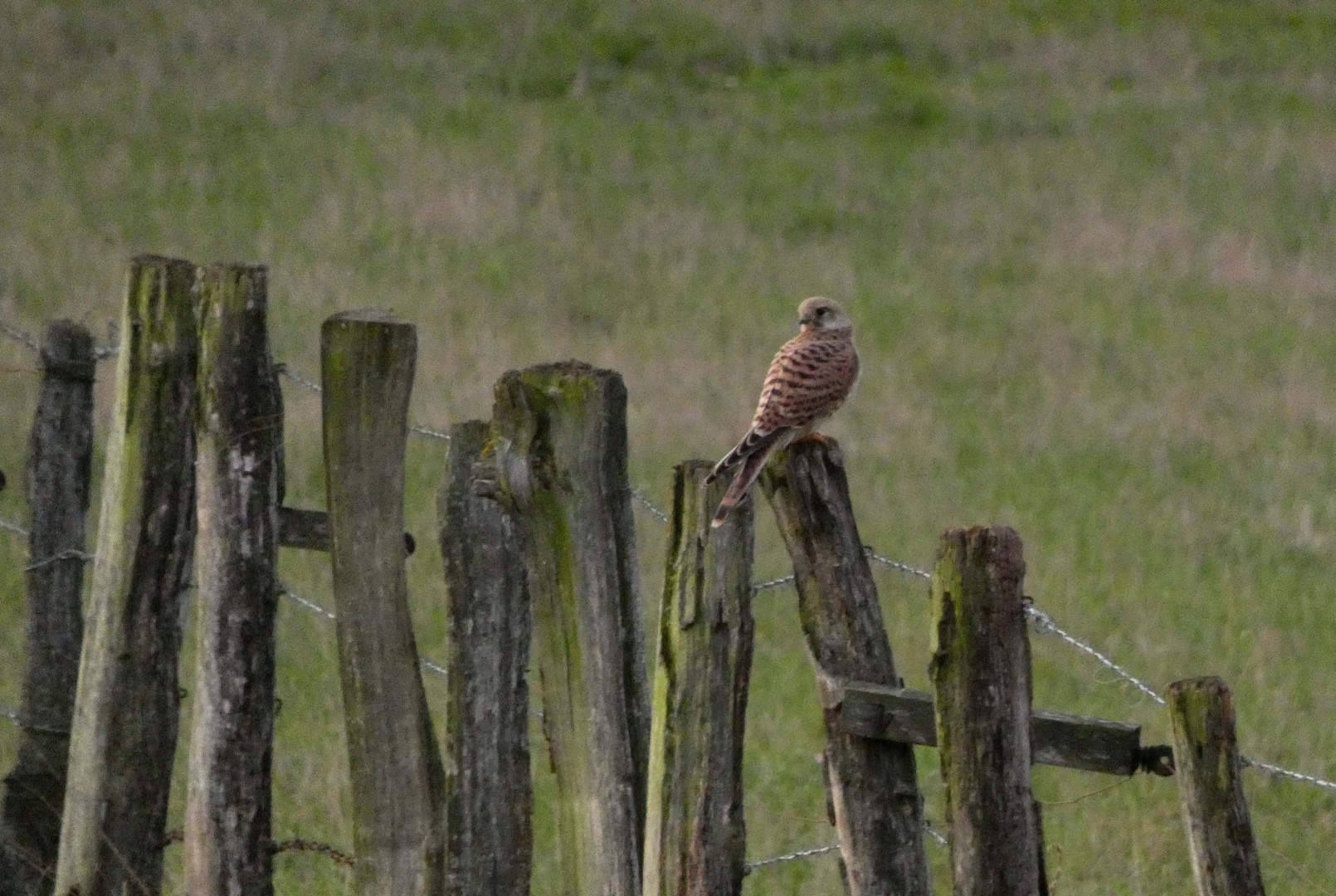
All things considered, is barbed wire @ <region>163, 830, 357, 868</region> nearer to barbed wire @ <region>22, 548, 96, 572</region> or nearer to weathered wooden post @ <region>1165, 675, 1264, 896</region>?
barbed wire @ <region>22, 548, 96, 572</region>

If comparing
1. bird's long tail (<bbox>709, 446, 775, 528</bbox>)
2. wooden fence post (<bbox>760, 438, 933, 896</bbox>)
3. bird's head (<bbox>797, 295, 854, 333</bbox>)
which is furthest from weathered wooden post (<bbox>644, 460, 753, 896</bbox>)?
bird's head (<bbox>797, 295, 854, 333</bbox>)

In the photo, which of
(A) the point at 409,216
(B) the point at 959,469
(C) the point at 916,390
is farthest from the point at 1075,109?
(B) the point at 959,469

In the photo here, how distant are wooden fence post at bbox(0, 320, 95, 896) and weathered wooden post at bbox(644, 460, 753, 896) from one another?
7.17 feet

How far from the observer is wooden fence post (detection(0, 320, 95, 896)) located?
5.36m

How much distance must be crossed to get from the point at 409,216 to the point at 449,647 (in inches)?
607

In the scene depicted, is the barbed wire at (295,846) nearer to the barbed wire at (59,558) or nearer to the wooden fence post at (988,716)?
the barbed wire at (59,558)

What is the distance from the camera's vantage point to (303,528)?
187 inches

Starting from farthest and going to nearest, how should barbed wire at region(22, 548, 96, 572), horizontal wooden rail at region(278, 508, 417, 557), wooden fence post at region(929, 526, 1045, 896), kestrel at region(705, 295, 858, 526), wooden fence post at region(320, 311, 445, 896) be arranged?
barbed wire at region(22, 548, 96, 572), horizontal wooden rail at region(278, 508, 417, 557), wooden fence post at region(320, 311, 445, 896), kestrel at region(705, 295, 858, 526), wooden fence post at region(929, 526, 1045, 896)

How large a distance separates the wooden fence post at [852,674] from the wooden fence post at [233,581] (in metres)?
1.46

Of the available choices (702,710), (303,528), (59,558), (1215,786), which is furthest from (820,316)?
(1215,786)

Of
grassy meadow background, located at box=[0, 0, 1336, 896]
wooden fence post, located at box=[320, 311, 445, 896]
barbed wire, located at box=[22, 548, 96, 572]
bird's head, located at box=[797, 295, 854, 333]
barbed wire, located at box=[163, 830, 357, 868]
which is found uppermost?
grassy meadow background, located at box=[0, 0, 1336, 896]

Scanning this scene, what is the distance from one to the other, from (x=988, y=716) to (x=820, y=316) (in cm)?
315

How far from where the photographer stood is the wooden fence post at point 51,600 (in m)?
5.36

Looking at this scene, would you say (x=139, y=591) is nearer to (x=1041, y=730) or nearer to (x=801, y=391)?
(x=801, y=391)
